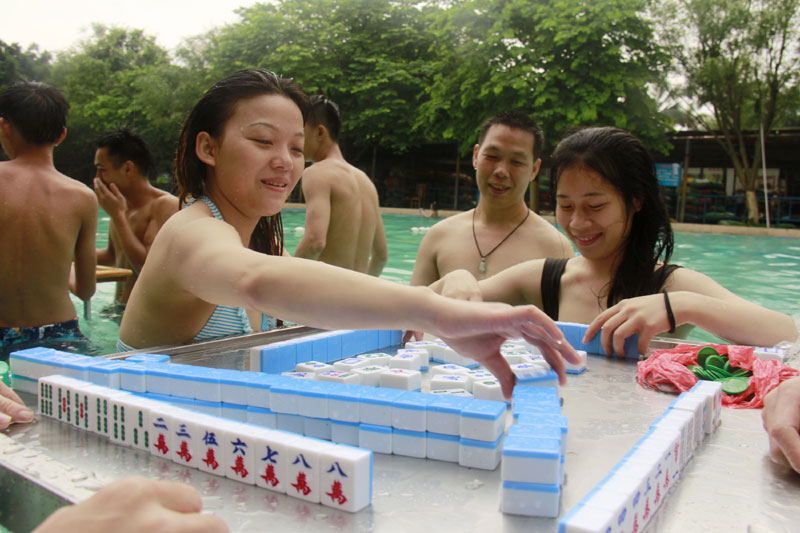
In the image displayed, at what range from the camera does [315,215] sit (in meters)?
4.52

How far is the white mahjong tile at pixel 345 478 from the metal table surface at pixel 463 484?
0.06ft

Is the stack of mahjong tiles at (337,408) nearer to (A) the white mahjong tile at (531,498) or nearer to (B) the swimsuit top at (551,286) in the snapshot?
(A) the white mahjong tile at (531,498)

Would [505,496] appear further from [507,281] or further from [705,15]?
[705,15]

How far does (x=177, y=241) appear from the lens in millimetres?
1796

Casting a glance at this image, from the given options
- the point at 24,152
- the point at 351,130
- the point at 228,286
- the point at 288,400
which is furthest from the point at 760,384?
the point at 351,130

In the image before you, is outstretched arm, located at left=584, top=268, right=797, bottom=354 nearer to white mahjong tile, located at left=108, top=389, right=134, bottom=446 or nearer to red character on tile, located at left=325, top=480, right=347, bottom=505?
red character on tile, located at left=325, top=480, right=347, bottom=505

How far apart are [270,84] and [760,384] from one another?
1736 mm

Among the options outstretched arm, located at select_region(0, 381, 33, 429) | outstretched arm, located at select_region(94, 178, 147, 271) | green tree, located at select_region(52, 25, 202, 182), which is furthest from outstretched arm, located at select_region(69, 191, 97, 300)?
green tree, located at select_region(52, 25, 202, 182)

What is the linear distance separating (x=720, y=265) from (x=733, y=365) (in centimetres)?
1138

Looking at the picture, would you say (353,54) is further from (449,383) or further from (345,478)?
(345,478)

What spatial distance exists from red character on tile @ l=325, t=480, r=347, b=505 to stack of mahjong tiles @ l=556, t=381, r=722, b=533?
A: 36 centimetres

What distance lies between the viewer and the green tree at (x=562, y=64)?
1812 cm

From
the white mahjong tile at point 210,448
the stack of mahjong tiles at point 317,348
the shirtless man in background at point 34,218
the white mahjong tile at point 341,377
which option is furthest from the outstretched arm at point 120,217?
the white mahjong tile at point 210,448

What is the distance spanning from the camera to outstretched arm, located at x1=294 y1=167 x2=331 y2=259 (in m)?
4.48
